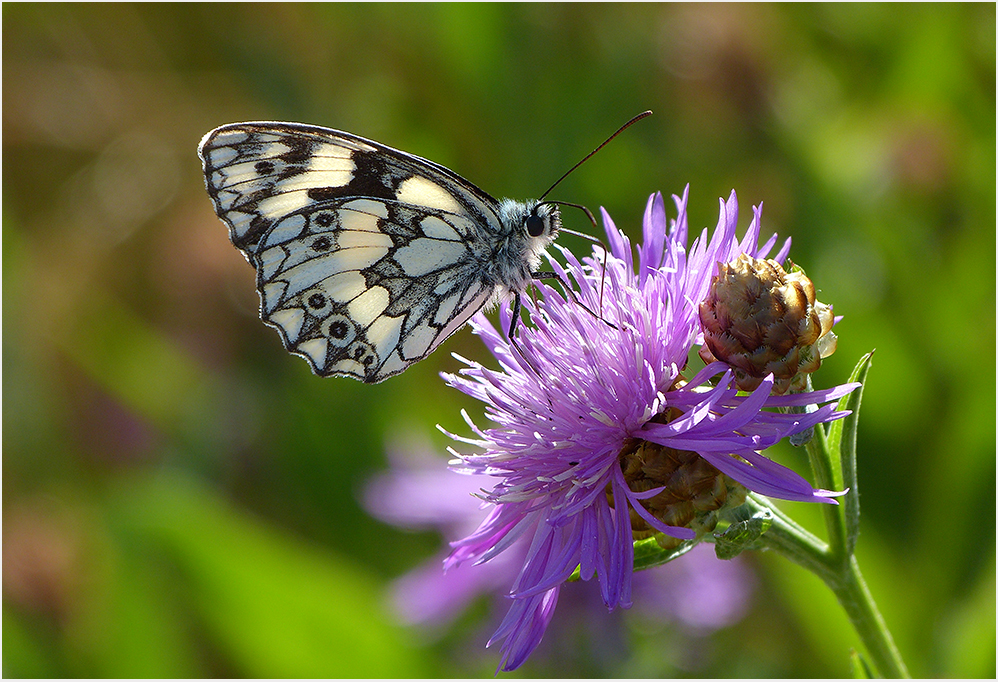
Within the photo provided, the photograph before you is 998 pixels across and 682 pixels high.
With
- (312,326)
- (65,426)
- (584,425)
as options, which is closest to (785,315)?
(584,425)

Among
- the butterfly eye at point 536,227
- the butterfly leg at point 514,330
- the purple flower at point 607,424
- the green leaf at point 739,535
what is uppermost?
the butterfly eye at point 536,227

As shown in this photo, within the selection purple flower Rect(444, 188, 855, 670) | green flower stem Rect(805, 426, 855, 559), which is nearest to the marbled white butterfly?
purple flower Rect(444, 188, 855, 670)

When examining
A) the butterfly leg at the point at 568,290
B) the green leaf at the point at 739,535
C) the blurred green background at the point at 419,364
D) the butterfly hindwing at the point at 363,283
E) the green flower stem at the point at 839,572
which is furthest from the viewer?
the blurred green background at the point at 419,364

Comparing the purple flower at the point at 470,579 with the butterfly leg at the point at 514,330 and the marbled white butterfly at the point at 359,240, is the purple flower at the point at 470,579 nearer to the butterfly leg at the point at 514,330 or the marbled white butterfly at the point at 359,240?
the marbled white butterfly at the point at 359,240

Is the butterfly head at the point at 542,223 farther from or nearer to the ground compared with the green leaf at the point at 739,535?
farther from the ground

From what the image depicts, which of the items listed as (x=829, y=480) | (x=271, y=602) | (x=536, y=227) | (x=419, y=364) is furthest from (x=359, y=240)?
(x=419, y=364)

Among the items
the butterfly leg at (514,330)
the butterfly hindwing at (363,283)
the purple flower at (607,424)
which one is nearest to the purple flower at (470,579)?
the butterfly hindwing at (363,283)

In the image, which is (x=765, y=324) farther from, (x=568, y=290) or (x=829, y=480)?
(x=568, y=290)

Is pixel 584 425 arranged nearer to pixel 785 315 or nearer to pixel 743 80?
pixel 785 315
